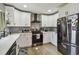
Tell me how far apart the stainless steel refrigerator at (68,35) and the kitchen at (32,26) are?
0.05 metres

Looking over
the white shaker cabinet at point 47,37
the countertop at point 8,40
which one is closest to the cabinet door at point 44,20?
the white shaker cabinet at point 47,37

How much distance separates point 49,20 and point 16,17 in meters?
0.45

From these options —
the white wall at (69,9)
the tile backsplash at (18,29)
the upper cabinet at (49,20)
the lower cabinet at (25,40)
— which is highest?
the white wall at (69,9)

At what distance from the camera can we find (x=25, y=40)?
1.49 metres

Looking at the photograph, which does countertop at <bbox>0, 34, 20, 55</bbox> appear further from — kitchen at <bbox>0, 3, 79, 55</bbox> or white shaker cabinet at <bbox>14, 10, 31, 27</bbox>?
white shaker cabinet at <bbox>14, 10, 31, 27</bbox>

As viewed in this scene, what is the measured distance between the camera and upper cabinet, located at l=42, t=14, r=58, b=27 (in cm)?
147

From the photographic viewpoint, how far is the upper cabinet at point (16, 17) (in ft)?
4.64

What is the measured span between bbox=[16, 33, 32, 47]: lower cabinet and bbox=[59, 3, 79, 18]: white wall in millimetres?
513

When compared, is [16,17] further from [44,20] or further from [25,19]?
[44,20]

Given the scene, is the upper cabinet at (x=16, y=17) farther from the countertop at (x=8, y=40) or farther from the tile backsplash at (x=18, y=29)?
the countertop at (x=8, y=40)

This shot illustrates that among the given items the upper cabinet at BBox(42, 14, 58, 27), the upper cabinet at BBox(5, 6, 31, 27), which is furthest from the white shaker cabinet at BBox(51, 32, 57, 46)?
the upper cabinet at BBox(5, 6, 31, 27)

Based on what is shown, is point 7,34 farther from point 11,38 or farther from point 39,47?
point 39,47

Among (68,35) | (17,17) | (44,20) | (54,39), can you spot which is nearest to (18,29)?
(17,17)

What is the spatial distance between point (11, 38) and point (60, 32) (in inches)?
26.7
